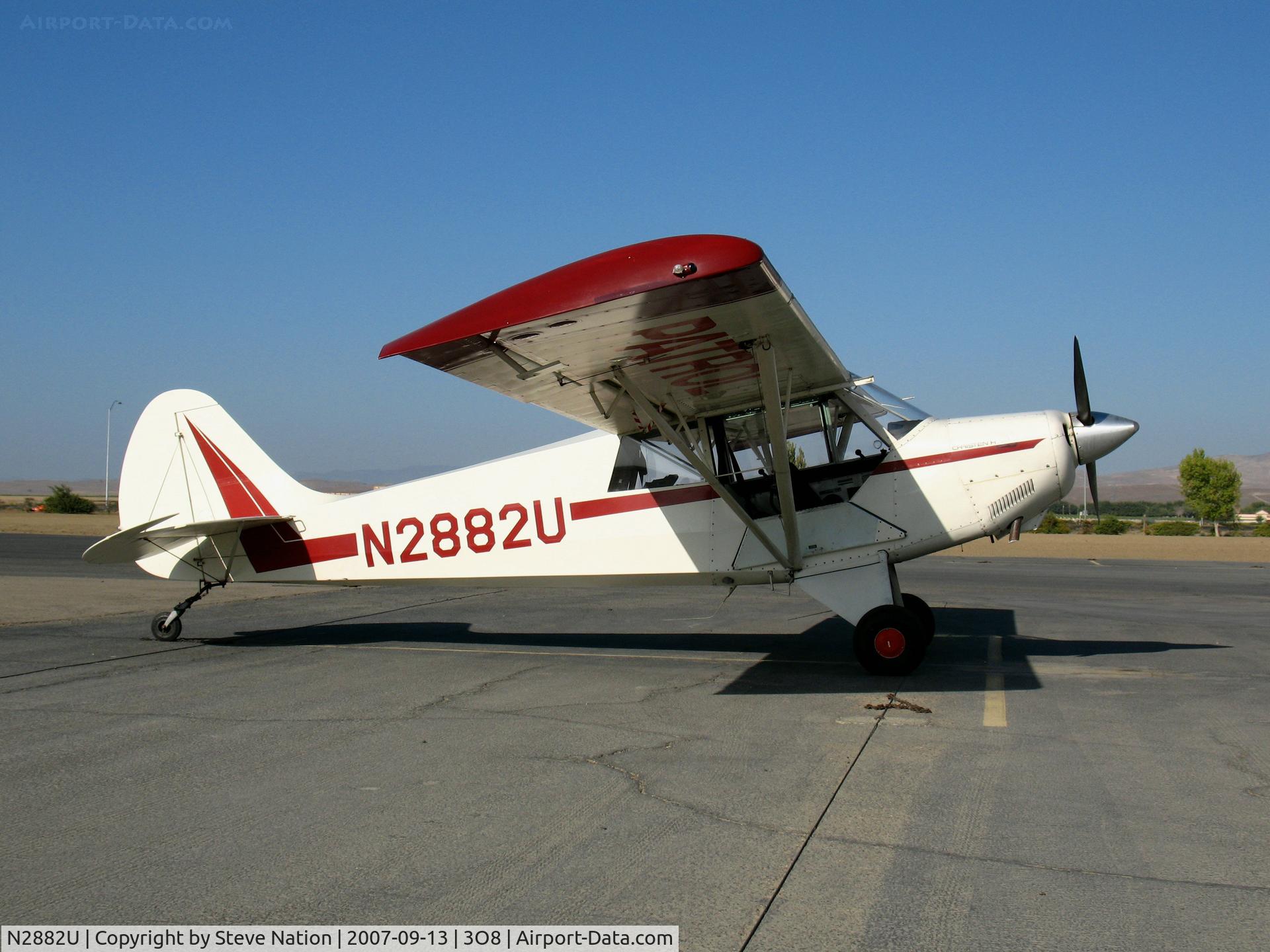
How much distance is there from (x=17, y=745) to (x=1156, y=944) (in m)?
5.89

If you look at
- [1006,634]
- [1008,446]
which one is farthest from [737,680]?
[1006,634]

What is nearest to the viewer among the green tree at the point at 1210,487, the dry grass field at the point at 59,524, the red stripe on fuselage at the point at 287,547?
the red stripe on fuselage at the point at 287,547

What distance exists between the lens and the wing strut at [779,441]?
21.4 feet

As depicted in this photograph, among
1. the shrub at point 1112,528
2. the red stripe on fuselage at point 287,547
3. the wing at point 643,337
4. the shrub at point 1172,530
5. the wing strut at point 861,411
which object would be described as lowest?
the shrub at point 1172,530

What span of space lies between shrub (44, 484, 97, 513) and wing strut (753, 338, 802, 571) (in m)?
66.4

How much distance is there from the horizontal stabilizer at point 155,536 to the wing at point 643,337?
12.3 feet

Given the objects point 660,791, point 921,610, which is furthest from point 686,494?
point 660,791

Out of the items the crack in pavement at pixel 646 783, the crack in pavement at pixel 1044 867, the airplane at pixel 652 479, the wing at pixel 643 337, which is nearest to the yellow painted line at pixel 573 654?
the airplane at pixel 652 479

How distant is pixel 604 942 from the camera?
2910mm

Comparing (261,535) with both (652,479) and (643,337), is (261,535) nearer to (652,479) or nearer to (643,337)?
(652,479)

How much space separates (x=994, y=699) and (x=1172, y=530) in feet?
153

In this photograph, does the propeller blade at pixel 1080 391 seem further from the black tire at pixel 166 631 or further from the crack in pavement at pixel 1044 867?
the black tire at pixel 166 631

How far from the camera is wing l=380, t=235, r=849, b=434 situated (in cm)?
519

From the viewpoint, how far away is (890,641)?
739 cm
